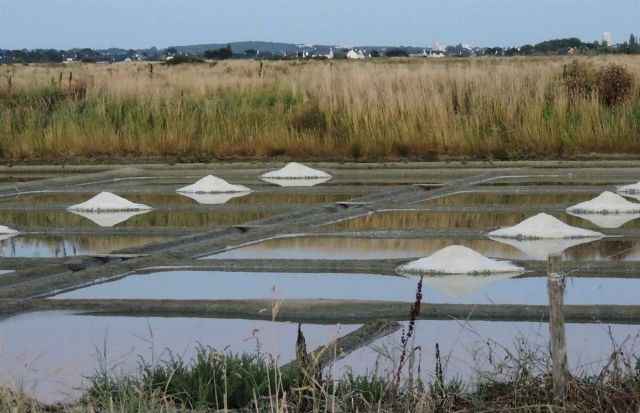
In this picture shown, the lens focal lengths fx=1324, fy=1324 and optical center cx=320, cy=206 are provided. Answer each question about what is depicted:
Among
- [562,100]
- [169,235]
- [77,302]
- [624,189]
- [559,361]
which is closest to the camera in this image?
[559,361]

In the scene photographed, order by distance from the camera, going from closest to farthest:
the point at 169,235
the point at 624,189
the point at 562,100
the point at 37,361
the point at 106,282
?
the point at 37,361, the point at 106,282, the point at 169,235, the point at 624,189, the point at 562,100

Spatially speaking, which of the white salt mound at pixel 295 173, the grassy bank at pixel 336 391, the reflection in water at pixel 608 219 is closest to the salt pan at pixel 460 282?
the grassy bank at pixel 336 391

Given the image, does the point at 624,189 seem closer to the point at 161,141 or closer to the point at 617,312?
the point at 617,312

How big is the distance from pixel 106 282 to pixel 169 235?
1.89 meters

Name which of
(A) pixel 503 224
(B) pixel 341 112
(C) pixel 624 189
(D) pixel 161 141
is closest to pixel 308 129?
(B) pixel 341 112

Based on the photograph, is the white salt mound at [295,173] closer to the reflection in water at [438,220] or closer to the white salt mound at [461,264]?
the reflection in water at [438,220]

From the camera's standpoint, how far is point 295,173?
Result: 13.8 m

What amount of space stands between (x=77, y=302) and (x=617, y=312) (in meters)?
2.77

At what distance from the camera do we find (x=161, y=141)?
17422 mm

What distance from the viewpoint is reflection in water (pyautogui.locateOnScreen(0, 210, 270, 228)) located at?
10398 millimetres

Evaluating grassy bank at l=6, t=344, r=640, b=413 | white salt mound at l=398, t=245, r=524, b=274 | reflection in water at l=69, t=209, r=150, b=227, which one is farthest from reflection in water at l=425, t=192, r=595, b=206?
grassy bank at l=6, t=344, r=640, b=413

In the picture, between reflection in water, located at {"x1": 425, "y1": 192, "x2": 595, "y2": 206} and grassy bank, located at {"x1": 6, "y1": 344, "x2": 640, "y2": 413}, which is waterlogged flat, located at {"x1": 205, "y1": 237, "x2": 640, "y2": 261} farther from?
grassy bank, located at {"x1": 6, "y1": 344, "x2": 640, "y2": 413}

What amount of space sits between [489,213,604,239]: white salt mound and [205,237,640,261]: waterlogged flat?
0.19 metres

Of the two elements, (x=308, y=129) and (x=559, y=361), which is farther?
(x=308, y=129)
